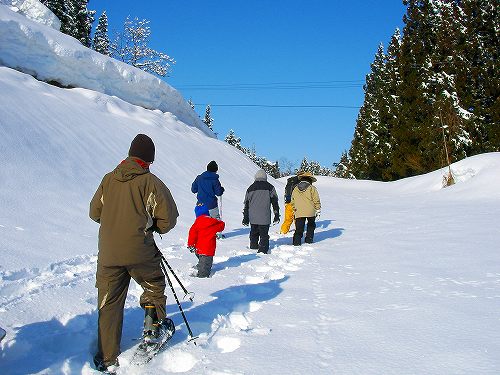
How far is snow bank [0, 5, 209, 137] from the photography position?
18438 mm

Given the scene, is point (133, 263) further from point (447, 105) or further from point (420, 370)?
point (447, 105)

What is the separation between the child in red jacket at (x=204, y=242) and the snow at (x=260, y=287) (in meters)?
0.25

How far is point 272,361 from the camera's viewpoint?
327 cm

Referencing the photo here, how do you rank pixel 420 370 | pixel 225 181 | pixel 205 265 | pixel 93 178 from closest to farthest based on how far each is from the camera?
1. pixel 420 370
2. pixel 205 265
3. pixel 93 178
4. pixel 225 181

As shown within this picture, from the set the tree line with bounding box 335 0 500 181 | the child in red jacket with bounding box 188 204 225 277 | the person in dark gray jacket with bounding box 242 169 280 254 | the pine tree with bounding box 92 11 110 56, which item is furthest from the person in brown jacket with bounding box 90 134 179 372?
the pine tree with bounding box 92 11 110 56

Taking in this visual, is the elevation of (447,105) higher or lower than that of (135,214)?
higher

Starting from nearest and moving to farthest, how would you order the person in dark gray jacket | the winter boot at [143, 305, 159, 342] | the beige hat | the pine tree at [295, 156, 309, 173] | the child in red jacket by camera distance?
1. the winter boot at [143, 305, 159, 342]
2. the child in red jacket
3. the person in dark gray jacket
4. the beige hat
5. the pine tree at [295, 156, 309, 173]

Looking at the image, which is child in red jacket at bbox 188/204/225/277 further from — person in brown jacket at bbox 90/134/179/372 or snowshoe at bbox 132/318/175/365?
person in brown jacket at bbox 90/134/179/372

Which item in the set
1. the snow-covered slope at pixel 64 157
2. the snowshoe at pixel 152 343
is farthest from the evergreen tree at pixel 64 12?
the snowshoe at pixel 152 343

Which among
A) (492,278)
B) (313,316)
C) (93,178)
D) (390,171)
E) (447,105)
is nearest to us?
(313,316)

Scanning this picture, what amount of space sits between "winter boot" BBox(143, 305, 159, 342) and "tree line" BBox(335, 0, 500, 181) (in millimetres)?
24304

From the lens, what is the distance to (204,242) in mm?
6016

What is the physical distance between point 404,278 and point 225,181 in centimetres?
1388

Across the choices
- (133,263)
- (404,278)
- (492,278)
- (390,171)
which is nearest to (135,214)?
(133,263)
